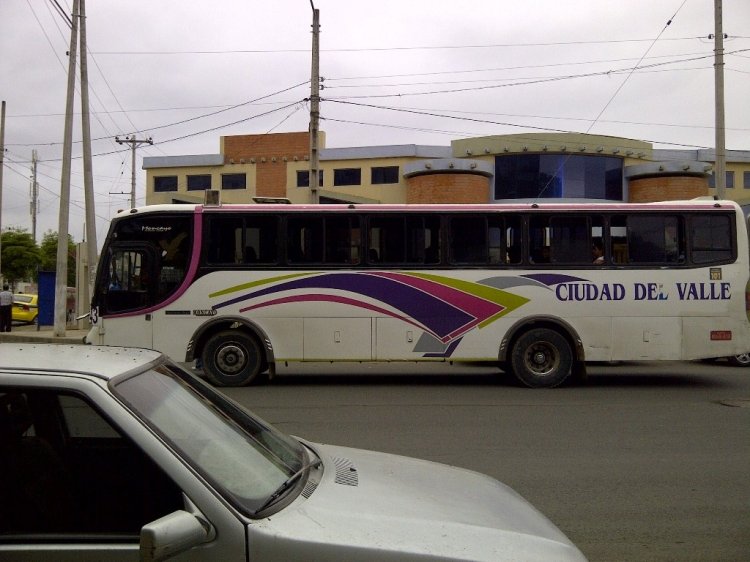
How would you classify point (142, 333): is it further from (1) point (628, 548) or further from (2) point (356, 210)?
(1) point (628, 548)

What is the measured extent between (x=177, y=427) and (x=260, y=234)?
10.6 meters

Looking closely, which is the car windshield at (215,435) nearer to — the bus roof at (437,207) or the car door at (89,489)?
the car door at (89,489)

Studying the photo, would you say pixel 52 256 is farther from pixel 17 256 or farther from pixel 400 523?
pixel 400 523

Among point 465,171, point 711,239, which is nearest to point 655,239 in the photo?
point 711,239

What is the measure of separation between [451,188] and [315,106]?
16286mm

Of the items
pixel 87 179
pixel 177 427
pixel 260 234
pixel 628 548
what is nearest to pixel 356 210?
pixel 260 234

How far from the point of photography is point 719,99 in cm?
2094

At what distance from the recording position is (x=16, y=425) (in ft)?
9.48

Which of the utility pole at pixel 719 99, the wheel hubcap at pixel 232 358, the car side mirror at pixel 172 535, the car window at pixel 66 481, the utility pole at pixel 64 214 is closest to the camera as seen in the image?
the car side mirror at pixel 172 535

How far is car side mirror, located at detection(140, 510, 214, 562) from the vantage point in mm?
2391

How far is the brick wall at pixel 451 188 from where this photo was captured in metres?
38.5

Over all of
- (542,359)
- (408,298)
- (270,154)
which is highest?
(270,154)

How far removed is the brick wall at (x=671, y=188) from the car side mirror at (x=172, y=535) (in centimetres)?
4068

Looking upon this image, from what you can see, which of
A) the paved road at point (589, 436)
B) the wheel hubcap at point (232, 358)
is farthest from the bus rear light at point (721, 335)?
the wheel hubcap at point (232, 358)
